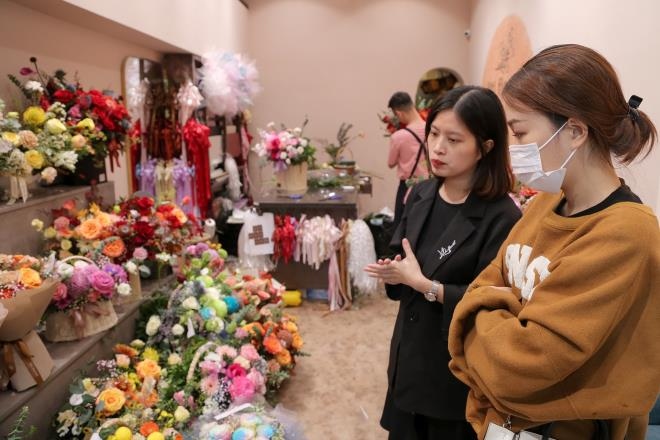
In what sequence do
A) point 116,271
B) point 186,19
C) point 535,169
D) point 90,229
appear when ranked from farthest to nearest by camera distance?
point 186,19
point 90,229
point 116,271
point 535,169

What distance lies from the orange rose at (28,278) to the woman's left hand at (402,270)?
101cm

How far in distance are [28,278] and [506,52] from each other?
412 cm

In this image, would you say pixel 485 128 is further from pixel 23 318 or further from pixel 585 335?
pixel 23 318

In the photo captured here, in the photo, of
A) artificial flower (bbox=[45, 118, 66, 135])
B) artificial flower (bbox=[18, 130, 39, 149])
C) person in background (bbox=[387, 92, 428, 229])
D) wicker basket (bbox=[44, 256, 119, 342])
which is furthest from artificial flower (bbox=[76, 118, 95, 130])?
person in background (bbox=[387, 92, 428, 229])

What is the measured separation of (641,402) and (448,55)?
613cm

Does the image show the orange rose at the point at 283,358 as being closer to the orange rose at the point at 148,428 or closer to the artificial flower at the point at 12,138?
the orange rose at the point at 148,428

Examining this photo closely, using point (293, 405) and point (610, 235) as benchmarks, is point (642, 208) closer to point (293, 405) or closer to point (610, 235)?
point (610, 235)

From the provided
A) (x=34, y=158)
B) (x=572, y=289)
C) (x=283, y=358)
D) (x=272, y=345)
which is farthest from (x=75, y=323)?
(x=572, y=289)

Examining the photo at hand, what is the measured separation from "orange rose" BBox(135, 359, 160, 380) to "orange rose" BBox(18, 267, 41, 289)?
2.18 ft

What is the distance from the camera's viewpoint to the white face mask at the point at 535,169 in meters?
0.82

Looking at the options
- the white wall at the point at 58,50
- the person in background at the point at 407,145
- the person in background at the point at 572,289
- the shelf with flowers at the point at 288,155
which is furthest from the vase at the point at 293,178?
the person in background at the point at 572,289

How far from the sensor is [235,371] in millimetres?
2125

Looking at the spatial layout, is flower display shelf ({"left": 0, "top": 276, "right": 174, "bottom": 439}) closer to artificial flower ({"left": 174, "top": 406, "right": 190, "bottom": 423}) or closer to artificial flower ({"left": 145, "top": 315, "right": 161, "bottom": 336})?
artificial flower ({"left": 145, "top": 315, "right": 161, "bottom": 336})

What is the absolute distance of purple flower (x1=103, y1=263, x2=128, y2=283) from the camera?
73.9 inches
